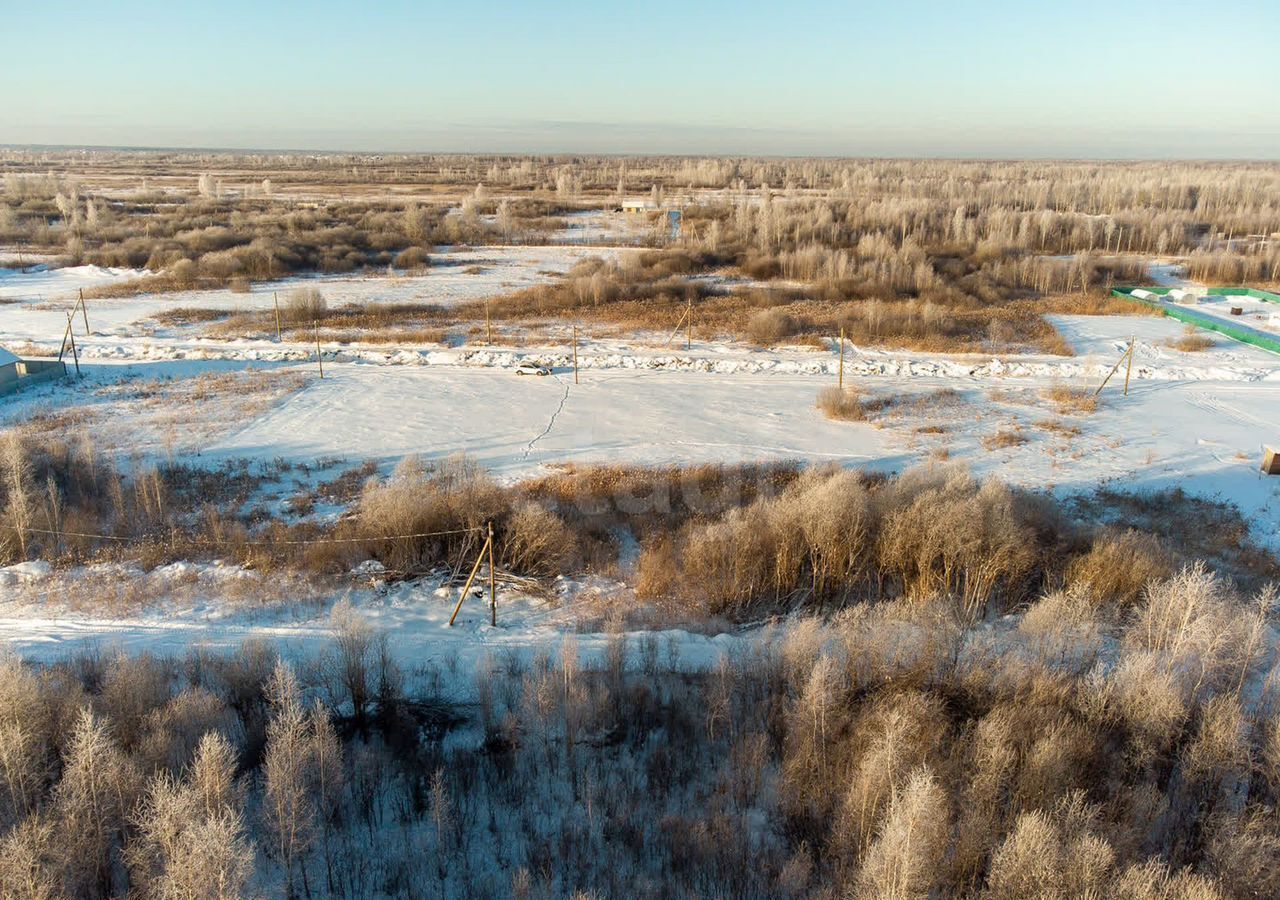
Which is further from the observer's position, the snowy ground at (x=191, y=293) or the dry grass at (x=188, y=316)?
the dry grass at (x=188, y=316)

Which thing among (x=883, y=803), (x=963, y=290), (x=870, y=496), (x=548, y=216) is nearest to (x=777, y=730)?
(x=883, y=803)

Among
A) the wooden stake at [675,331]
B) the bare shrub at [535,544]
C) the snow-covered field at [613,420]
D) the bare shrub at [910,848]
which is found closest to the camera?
the bare shrub at [910,848]

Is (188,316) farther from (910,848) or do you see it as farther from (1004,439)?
(910,848)

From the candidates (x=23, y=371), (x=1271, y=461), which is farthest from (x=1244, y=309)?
(x=23, y=371)

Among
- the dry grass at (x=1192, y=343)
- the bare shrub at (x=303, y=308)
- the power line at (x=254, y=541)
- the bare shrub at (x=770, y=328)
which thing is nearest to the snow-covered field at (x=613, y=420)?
the dry grass at (x=1192, y=343)

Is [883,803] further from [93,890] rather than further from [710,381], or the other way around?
[710,381]

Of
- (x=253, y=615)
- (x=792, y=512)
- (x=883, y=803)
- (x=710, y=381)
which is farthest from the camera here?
(x=710, y=381)

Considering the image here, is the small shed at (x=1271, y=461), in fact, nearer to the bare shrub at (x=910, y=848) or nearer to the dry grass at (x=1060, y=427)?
the dry grass at (x=1060, y=427)
